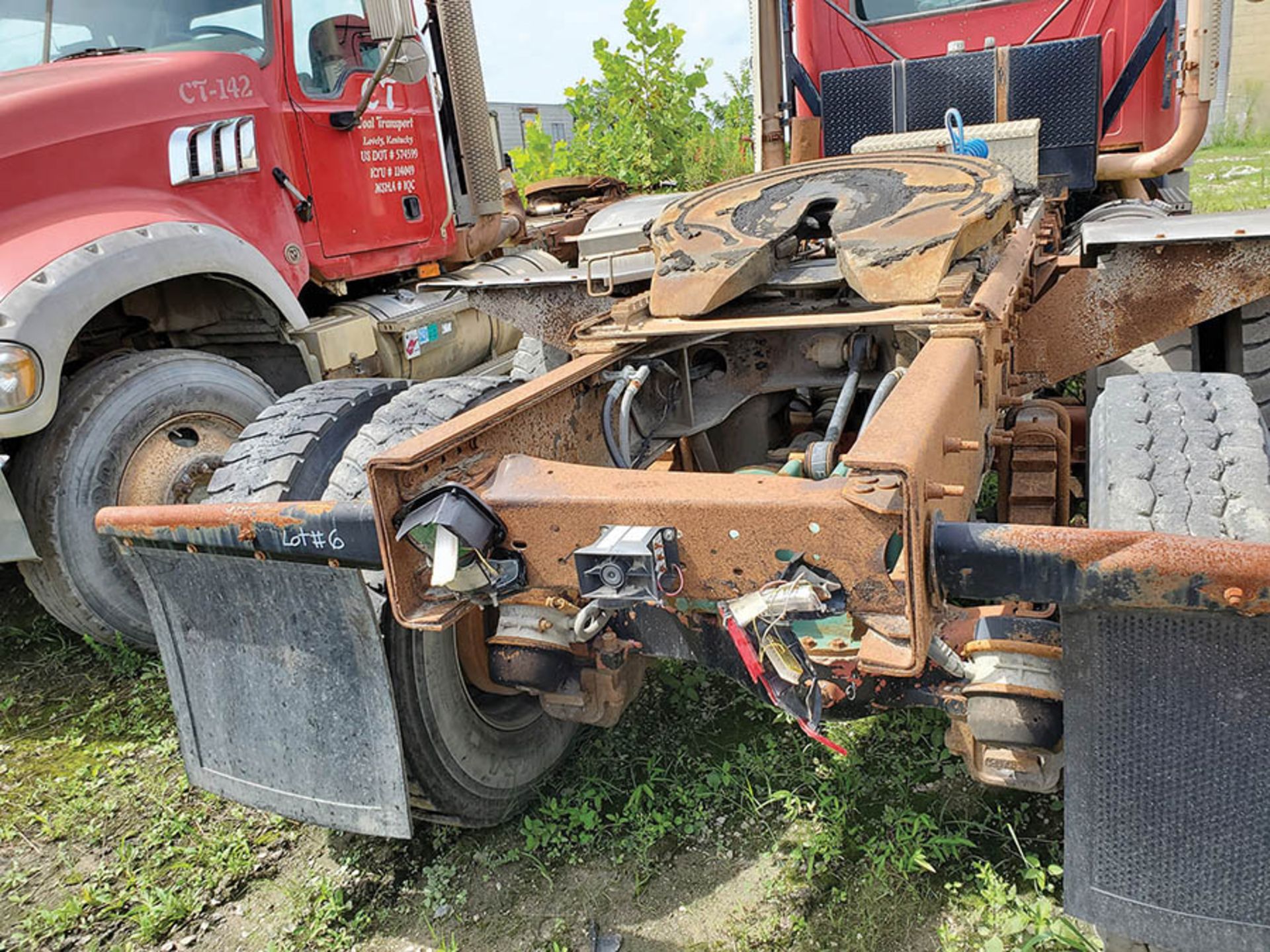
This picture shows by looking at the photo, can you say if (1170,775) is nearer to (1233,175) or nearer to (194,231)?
(194,231)

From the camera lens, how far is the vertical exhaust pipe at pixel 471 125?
5.98 metres

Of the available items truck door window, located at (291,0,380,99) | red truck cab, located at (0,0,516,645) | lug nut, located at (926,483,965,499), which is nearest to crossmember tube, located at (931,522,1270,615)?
lug nut, located at (926,483,965,499)

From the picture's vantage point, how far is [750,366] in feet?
10.2

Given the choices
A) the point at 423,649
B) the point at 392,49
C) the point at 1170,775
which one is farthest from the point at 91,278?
the point at 1170,775

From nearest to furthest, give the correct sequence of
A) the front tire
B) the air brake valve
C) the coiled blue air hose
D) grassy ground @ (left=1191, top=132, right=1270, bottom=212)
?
1. the air brake valve
2. the front tire
3. the coiled blue air hose
4. grassy ground @ (left=1191, top=132, right=1270, bottom=212)

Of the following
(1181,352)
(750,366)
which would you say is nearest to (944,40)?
(1181,352)

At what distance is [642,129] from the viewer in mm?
11492

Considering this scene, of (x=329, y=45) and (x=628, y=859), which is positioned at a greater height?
(x=329, y=45)

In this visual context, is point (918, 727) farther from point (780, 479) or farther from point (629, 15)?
point (629, 15)

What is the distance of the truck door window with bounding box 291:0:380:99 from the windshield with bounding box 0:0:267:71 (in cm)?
23

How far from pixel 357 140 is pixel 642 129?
6.89m

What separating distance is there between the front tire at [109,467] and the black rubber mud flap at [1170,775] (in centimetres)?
323

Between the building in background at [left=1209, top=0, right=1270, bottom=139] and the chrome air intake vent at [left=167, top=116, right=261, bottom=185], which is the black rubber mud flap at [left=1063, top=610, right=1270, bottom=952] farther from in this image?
the building in background at [left=1209, top=0, right=1270, bottom=139]

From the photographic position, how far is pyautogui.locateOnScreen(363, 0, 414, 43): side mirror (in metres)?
4.63
